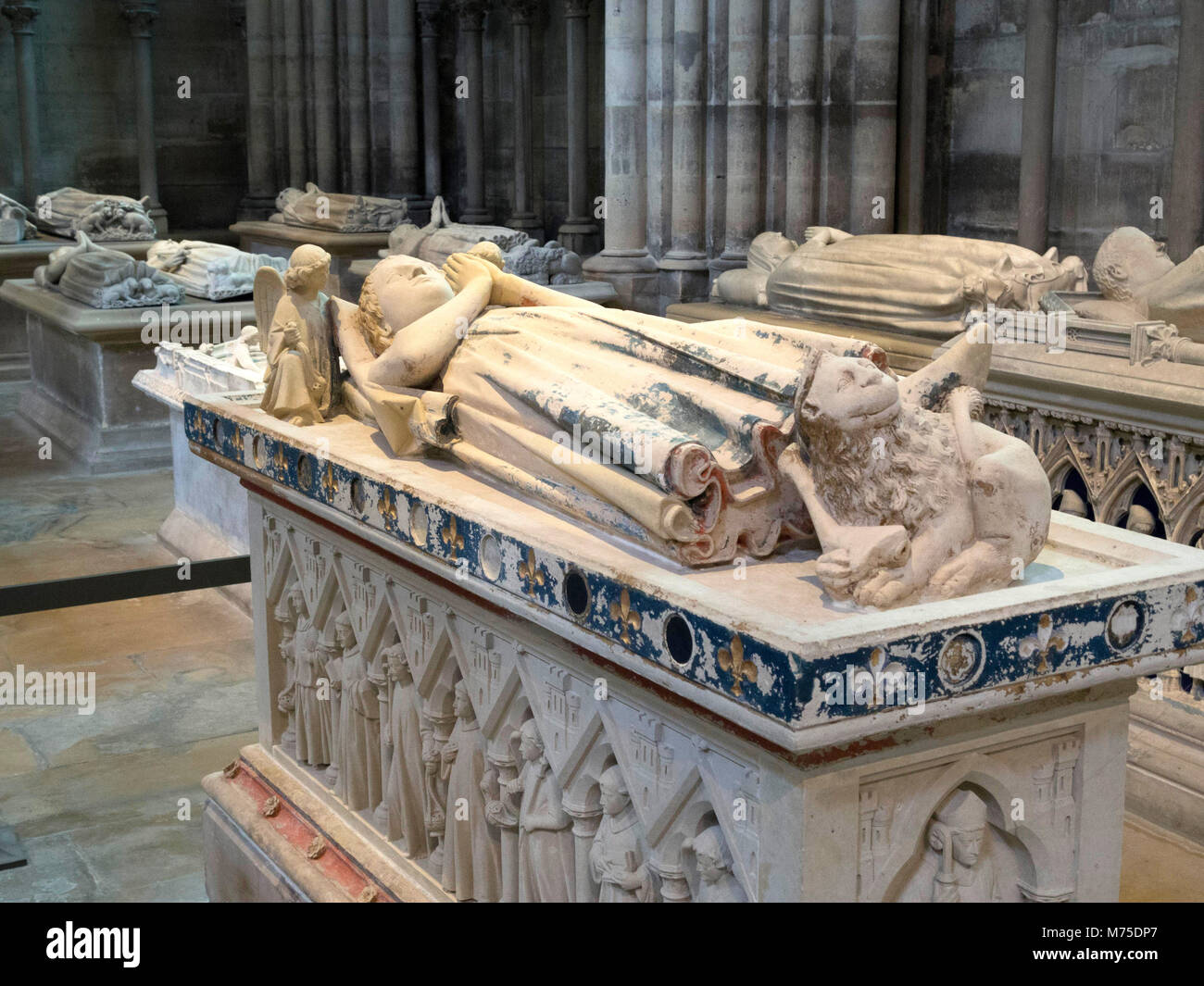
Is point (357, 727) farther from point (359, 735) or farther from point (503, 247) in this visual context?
point (503, 247)

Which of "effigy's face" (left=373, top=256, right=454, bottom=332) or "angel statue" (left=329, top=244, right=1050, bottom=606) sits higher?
"effigy's face" (left=373, top=256, right=454, bottom=332)

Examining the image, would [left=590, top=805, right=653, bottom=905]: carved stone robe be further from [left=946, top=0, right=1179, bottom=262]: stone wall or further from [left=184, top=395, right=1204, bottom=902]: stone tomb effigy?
[left=946, top=0, right=1179, bottom=262]: stone wall

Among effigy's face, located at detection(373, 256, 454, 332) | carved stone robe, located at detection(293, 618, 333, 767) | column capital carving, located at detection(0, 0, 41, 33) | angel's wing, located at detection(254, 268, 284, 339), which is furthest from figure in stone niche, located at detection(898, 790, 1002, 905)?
column capital carving, located at detection(0, 0, 41, 33)

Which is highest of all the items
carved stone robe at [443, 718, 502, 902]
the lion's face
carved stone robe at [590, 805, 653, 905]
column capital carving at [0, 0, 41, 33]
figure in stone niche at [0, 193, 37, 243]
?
column capital carving at [0, 0, 41, 33]

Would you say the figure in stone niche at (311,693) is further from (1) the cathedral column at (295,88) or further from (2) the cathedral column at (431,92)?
(1) the cathedral column at (295,88)

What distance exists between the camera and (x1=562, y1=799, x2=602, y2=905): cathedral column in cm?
251

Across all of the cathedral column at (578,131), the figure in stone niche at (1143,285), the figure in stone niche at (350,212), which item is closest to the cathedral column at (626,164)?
the cathedral column at (578,131)

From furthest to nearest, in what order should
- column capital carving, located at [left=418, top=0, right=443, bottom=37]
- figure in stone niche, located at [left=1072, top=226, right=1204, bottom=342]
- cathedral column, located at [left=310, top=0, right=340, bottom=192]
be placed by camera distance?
cathedral column, located at [left=310, top=0, right=340, bottom=192]
column capital carving, located at [left=418, top=0, right=443, bottom=37]
figure in stone niche, located at [left=1072, top=226, right=1204, bottom=342]

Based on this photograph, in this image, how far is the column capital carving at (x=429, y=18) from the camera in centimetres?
1382

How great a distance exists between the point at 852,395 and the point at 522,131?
36.7ft

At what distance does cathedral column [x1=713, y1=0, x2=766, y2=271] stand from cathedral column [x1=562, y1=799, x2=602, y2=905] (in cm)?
610

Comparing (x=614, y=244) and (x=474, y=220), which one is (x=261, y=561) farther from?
(x=474, y=220)

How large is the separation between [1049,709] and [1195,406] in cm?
223

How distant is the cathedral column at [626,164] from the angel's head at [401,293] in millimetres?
5546
